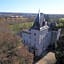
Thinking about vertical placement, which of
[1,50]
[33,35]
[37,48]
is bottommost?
[37,48]

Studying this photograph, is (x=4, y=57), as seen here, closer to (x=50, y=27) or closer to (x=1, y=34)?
(x=1, y=34)

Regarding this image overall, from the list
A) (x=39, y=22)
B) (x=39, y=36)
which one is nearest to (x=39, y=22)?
(x=39, y=22)

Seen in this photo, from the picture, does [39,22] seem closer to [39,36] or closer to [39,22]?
[39,22]

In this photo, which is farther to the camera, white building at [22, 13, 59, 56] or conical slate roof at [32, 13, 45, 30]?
conical slate roof at [32, 13, 45, 30]

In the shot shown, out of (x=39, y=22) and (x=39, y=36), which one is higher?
(x=39, y=22)

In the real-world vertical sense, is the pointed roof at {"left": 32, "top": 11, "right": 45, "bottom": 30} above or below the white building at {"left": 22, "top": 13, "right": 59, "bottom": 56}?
above

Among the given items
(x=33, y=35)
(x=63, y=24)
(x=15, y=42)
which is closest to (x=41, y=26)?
(x=33, y=35)

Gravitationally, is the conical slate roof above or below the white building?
above

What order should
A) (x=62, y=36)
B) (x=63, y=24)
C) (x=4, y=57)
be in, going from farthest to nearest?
(x=63, y=24)
(x=62, y=36)
(x=4, y=57)
